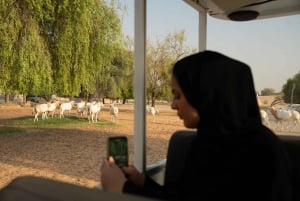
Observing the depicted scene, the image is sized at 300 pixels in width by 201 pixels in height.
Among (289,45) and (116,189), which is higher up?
(289,45)

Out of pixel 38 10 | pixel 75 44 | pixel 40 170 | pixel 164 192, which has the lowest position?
pixel 40 170

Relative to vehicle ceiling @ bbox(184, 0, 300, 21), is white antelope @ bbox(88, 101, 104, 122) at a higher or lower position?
lower

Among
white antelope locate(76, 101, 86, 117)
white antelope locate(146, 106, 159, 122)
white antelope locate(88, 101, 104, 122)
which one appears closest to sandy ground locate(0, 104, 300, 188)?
white antelope locate(146, 106, 159, 122)

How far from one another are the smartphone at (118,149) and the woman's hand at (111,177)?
26 mm

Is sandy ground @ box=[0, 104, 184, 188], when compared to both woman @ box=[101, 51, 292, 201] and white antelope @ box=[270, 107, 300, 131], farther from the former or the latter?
woman @ box=[101, 51, 292, 201]

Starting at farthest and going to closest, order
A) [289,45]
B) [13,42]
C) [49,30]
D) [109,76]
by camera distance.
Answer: [109,76] → [49,30] → [13,42] → [289,45]

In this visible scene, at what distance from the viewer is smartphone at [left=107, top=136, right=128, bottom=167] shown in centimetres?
82

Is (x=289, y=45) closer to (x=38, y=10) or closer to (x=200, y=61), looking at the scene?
(x=200, y=61)

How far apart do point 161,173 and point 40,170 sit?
4.54 metres

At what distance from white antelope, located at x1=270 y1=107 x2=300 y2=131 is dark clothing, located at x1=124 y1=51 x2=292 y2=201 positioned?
7.70 m

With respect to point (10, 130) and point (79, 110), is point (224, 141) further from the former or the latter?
point (79, 110)

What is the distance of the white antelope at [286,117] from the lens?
26.7ft

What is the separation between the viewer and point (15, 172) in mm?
5773

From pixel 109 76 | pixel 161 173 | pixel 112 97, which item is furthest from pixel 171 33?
pixel 161 173
